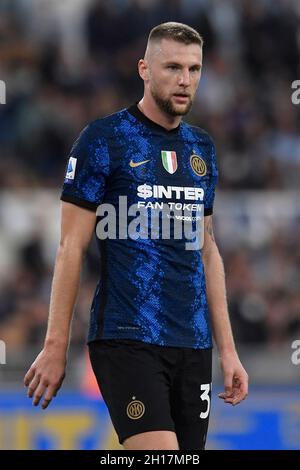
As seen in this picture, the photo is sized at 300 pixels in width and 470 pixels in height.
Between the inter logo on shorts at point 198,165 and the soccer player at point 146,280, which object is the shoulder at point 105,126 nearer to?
the soccer player at point 146,280

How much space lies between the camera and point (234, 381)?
16.9ft

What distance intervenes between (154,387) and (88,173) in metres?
0.93

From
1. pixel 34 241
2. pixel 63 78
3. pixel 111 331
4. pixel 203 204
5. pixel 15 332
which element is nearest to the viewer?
pixel 111 331

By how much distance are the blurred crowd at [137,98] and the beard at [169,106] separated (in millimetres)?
5907

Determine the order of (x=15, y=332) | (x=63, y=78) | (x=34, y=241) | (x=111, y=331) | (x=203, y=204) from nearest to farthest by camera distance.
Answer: (x=111, y=331) → (x=203, y=204) → (x=15, y=332) → (x=34, y=241) → (x=63, y=78)

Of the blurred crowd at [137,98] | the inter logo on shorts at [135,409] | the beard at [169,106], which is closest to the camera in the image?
the inter logo on shorts at [135,409]

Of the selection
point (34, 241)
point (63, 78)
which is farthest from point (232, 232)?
point (63, 78)

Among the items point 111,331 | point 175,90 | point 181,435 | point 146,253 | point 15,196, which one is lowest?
point 181,435

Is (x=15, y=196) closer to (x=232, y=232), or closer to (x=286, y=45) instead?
(x=232, y=232)

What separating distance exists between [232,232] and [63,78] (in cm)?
297

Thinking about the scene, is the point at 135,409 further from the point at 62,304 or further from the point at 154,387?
the point at 62,304

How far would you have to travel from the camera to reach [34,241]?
11.7 metres

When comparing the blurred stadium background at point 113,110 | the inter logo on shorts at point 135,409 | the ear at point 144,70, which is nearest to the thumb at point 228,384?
the inter logo on shorts at point 135,409

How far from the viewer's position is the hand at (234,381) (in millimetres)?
5109
